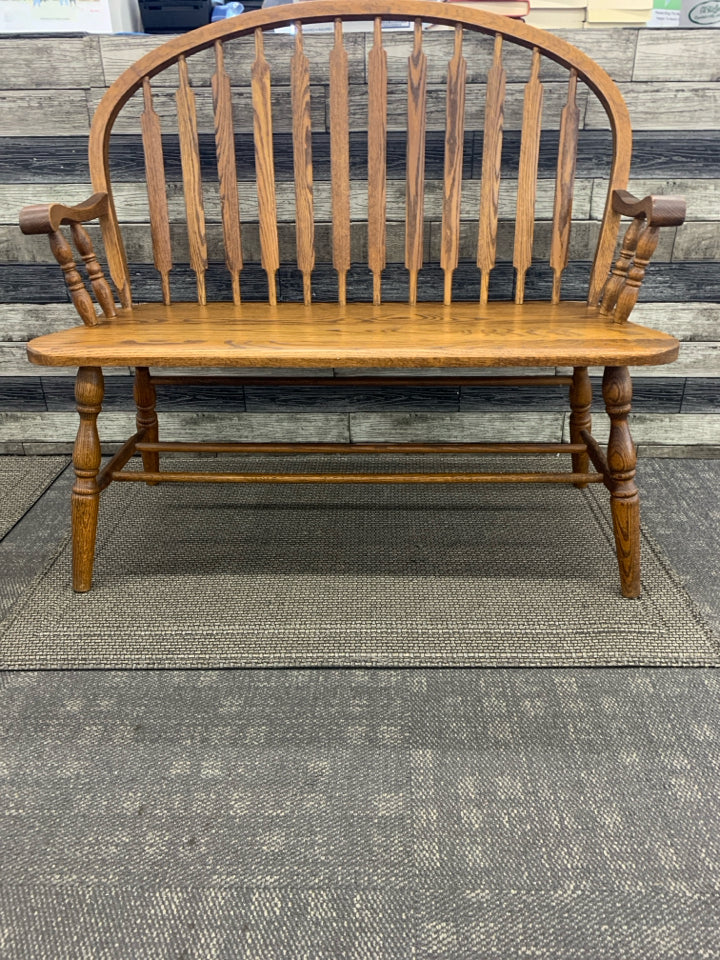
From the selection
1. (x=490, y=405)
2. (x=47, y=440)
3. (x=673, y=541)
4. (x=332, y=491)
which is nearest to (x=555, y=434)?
(x=490, y=405)

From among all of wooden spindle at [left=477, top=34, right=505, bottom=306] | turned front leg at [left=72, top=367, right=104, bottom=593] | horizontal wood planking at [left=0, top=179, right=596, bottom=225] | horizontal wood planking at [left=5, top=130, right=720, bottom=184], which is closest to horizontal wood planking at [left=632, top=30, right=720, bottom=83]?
horizontal wood planking at [left=5, top=130, right=720, bottom=184]

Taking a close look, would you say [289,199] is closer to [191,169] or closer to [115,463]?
[191,169]

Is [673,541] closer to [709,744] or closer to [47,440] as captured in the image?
[709,744]

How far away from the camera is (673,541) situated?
1365 mm

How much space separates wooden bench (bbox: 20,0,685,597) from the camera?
3.38 ft

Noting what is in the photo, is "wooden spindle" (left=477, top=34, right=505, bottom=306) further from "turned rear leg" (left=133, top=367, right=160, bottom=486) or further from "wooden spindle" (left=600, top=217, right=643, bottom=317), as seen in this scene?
"turned rear leg" (left=133, top=367, right=160, bottom=486)

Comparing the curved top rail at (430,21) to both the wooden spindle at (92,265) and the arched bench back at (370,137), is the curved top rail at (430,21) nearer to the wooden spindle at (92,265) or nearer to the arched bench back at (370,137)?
the arched bench back at (370,137)

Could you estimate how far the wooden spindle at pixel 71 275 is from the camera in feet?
3.62

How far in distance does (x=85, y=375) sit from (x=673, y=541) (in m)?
1.16

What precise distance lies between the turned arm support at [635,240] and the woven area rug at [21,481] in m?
1.30

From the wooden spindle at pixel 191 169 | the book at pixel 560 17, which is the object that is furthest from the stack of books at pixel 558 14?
the wooden spindle at pixel 191 169

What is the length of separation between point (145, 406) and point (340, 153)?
0.66 metres

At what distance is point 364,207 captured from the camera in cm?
153

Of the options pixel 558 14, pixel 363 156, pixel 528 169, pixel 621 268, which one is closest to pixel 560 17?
pixel 558 14
